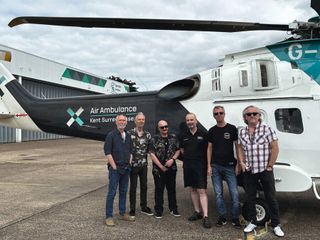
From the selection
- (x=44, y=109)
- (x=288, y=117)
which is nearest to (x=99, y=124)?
(x=44, y=109)

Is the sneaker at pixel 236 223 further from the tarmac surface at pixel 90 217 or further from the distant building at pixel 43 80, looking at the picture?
the distant building at pixel 43 80

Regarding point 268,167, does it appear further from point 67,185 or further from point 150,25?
point 67,185

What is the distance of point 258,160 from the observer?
199 inches

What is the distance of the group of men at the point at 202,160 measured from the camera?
16.7 ft

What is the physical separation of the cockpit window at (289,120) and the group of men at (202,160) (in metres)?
0.75

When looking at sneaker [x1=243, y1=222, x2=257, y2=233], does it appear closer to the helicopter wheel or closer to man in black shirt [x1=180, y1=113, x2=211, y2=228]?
the helicopter wheel

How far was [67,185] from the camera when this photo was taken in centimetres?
938

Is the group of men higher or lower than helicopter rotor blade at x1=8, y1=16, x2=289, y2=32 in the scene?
lower

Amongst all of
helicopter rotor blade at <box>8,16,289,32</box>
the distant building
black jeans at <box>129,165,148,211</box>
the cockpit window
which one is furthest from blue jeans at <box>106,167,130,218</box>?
the distant building

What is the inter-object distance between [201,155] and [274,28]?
2248 mm

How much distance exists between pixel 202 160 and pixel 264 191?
1.02m

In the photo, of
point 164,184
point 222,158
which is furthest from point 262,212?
point 164,184

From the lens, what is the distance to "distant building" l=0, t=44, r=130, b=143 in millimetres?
27469

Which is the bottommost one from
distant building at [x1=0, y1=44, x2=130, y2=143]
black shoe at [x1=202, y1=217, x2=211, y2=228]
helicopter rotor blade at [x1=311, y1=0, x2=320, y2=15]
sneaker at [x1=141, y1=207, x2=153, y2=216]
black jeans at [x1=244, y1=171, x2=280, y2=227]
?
black shoe at [x1=202, y1=217, x2=211, y2=228]
